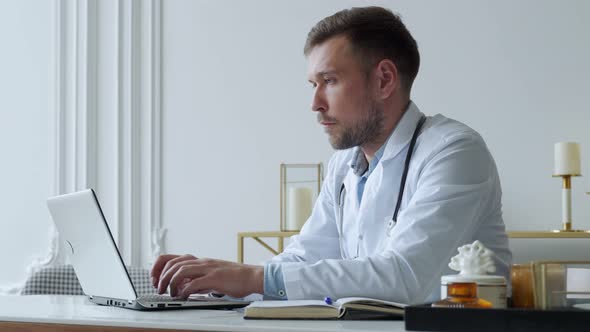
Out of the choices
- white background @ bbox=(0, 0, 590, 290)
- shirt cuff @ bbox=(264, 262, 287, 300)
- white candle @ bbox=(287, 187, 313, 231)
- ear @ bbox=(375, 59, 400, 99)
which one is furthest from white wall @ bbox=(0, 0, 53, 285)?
shirt cuff @ bbox=(264, 262, 287, 300)

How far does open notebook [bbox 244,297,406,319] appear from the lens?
1.31 m

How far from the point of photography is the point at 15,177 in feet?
14.0

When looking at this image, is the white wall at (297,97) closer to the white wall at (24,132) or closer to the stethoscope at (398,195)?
the white wall at (24,132)

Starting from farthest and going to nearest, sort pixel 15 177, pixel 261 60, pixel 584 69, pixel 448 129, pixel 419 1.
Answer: pixel 15 177
pixel 261 60
pixel 419 1
pixel 584 69
pixel 448 129

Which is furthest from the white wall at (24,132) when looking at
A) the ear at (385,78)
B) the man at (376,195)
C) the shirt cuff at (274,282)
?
the shirt cuff at (274,282)

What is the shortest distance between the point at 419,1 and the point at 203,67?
1.05 meters

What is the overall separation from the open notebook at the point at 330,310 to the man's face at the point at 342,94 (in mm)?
766

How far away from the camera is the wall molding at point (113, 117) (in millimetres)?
4035

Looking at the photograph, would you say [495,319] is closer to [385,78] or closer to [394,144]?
[394,144]

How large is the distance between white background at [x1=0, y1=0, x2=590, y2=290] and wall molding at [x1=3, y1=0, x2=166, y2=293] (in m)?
0.06

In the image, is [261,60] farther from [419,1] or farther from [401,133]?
[401,133]

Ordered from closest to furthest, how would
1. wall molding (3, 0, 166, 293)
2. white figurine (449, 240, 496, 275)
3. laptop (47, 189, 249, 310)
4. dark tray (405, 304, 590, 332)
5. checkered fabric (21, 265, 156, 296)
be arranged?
dark tray (405, 304, 590, 332), white figurine (449, 240, 496, 275), laptop (47, 189, 249, 310), checkered fabric (21, 265, 156, 296), wall molding (3, 0, 166, 293)

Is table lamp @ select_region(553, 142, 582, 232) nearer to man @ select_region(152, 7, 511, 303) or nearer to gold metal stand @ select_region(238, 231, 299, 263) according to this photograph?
gold metal stand @ select_region(238, 231, 299, 263)

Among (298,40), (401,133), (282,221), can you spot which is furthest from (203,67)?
(401,133)
